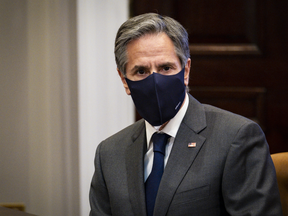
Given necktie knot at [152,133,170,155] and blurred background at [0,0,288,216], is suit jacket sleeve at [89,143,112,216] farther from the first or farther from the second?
blurred background at [0,0,288,216]

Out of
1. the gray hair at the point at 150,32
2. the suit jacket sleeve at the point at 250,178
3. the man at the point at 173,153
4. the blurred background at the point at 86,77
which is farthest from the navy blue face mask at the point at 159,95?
the blurred background at the point at 86,77

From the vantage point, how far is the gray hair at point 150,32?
145cm

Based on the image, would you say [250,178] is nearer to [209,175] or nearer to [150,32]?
[209,175]

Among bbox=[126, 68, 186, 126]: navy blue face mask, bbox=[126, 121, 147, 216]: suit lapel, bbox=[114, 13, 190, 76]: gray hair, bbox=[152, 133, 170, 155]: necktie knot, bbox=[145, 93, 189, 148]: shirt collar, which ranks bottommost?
bbox=[126, 121, 147, 216]: suit lapel

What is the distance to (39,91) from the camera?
2.47m

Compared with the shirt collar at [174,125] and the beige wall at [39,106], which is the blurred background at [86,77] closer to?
the beige wall at [39,106]

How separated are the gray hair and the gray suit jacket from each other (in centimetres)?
23

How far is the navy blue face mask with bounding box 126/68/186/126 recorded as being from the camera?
1385 mm

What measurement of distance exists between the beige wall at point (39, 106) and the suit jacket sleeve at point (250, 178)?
133 centimetres

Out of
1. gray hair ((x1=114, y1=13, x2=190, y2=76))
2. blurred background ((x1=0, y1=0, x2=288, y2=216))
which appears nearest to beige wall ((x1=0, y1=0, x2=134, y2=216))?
blurred background ((x1=0, y1=0, x2=288, y2=216))

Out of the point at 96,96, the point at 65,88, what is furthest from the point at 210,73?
the point at 65,88

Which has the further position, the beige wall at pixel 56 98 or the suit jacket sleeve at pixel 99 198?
the beige wall at pixel 56 98

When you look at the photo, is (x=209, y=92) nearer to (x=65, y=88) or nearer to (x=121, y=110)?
(x=121, y=110)

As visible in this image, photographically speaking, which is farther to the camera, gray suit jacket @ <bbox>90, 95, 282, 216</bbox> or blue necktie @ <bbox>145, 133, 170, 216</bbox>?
blue necktie @ <bbox>145, 133, 170, 216</bbox>
